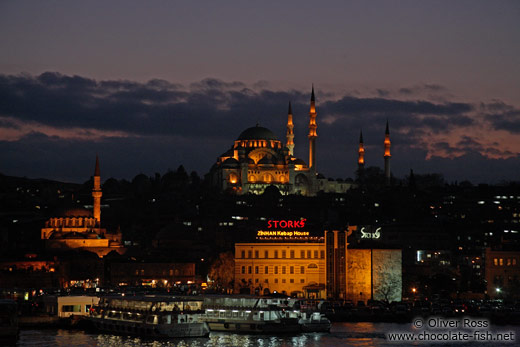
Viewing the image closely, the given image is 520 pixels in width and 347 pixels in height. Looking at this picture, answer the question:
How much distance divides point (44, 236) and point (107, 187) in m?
55.9

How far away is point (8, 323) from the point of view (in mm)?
58438

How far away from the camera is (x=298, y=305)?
6681 cm

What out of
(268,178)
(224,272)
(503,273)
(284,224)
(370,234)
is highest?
(268,178)

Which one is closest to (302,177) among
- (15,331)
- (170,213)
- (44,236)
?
(170,213)

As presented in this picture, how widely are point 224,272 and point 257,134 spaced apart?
7948 centimetres

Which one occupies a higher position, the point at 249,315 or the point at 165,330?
the point at 249,315

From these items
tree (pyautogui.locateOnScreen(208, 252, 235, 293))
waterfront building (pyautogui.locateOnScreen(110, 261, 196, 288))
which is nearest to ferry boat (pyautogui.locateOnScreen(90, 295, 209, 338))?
tree (pyautogui.locateOnScreen(208, 252, 235, 293))

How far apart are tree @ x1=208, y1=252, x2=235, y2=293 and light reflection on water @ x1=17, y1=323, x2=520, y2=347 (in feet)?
79.7

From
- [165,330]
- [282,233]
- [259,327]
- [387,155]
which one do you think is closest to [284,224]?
[282,233]

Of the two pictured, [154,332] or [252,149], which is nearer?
[154,332]

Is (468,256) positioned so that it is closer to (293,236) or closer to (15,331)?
(293,236)

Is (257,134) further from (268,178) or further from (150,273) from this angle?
(150,273)

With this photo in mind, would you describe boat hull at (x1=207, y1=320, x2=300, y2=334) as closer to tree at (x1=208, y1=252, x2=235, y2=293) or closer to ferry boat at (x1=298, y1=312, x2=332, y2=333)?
ferry boat at (x1=298, y1=312, x2=332, y2=333)

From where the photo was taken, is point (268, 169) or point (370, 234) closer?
point (370, 234)
